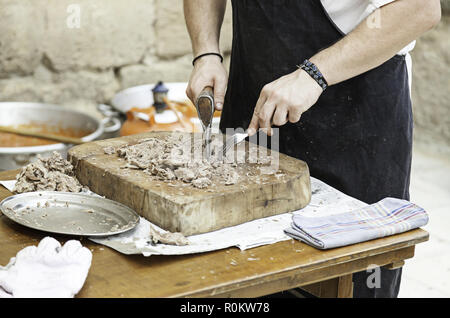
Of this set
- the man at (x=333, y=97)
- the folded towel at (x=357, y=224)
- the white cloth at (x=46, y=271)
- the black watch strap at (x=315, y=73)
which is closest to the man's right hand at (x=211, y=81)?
the man at (x=333, y=97)

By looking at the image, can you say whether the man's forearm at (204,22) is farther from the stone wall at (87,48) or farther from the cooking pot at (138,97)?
the stone wall at (87,48)

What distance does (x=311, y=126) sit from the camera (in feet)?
6.36

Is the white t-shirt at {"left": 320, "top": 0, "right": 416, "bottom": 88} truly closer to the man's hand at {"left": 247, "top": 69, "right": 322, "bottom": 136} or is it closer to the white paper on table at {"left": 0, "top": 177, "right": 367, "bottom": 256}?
the man's hand at {"left": 247, "top": 69, "right": 322, "bottom": 136}

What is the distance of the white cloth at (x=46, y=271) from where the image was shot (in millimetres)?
1182

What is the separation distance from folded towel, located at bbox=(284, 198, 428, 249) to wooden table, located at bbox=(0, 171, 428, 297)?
0.06 feet

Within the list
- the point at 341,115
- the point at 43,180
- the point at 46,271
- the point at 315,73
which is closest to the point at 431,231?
the point at 341,115

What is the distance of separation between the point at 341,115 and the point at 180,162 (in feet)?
1.93

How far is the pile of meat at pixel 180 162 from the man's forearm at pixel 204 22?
42cm

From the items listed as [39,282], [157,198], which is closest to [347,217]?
[157,198]

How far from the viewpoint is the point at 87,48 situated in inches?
143

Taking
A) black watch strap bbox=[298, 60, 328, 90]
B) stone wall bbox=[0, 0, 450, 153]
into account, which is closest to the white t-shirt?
black watch strap bbox=[298, 60, 328, 90]

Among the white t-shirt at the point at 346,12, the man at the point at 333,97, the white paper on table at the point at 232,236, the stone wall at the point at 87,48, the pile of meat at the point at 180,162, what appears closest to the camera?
the white paper on table at the point at 232,236

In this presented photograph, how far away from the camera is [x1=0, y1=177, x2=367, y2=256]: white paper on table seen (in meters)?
A: 1.34
